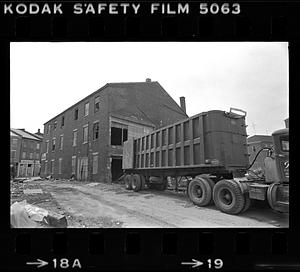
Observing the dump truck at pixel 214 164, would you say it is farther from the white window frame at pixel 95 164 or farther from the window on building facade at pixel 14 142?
the window on building facade at pixel 14 142

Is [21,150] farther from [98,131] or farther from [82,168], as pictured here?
[82,168]

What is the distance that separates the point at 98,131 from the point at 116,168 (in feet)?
11.1

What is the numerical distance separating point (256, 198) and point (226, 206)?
0.84m

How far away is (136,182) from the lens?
10.7 m

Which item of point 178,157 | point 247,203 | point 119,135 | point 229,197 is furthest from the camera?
point 119,135

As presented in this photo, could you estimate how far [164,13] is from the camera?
10.7 feet

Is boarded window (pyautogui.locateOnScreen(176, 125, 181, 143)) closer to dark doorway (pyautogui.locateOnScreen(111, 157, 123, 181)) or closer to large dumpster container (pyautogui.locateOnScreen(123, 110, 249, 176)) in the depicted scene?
large dumpster container (pyautogui.locateOnScreen(123, 110, 249, 176))

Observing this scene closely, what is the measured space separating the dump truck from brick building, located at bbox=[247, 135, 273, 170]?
16cm

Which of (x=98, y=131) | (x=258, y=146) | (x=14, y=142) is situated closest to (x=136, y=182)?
(x=98, y=131)

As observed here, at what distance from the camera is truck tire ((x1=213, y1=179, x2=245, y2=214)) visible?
5.86 meters

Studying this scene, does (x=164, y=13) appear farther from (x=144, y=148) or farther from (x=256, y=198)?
(x=144, y=148)

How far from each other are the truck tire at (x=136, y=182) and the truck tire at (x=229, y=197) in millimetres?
4647
